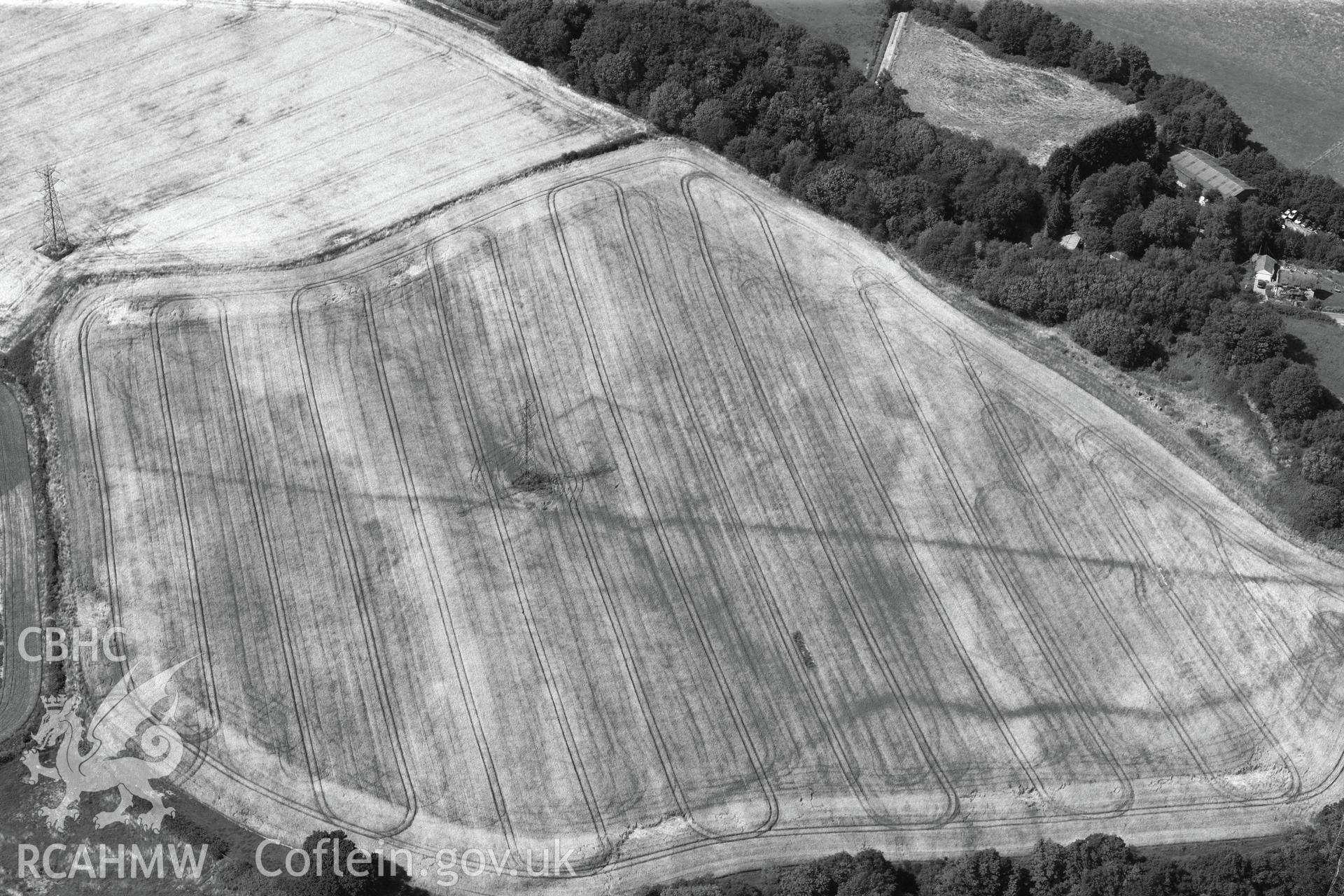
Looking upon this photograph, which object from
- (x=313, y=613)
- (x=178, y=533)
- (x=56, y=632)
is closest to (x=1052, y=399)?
(x=313, y=613)

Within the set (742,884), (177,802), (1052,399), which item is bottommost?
(177,802)

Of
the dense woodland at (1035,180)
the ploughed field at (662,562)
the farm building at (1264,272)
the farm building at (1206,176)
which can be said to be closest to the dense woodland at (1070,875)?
the ploughed field at (662,562)

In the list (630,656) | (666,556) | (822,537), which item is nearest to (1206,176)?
(822,537)

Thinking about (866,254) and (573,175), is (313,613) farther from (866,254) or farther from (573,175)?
(866,254)

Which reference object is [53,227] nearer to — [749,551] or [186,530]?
[186,530]

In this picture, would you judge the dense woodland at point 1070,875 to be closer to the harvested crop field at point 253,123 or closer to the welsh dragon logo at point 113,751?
the welsh dragon logo at point 113,751

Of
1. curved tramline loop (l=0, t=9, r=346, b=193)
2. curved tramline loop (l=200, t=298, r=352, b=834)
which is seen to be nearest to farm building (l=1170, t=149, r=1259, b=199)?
curved tramline loop (l=0, t=9, r=346, b=193)
